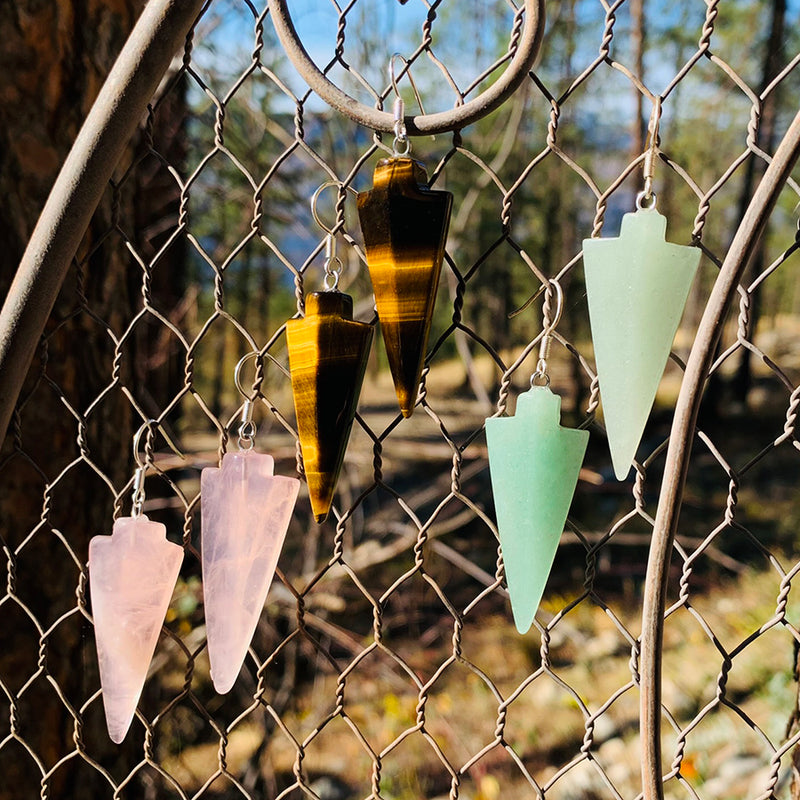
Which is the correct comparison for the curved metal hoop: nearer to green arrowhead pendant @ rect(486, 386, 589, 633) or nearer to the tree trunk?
green arrowhead pendant @ rect(486, 386, 589, 633)

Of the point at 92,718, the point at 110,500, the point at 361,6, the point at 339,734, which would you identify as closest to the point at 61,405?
the point at 110,500

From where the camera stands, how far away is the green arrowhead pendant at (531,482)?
56 centimetres

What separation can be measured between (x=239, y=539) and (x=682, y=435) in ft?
1.15

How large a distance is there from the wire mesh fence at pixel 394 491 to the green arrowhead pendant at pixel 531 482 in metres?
0.04

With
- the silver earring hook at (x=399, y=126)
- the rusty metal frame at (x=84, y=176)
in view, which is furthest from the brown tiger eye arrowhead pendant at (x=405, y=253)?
the rusty metal frame at (x=84, y=176)

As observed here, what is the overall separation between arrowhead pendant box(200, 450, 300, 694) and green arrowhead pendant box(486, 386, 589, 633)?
6.9 inches

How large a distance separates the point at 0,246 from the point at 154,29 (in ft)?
1.19

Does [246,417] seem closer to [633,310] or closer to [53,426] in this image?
[633,310]

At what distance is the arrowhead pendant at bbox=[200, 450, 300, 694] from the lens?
0.63 metres

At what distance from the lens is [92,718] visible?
1.01 metres

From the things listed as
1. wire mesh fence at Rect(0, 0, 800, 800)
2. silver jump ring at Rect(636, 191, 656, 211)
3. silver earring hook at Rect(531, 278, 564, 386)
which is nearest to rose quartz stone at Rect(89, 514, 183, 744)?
wire mesh fence at Rect(0, 0, 800, 800)

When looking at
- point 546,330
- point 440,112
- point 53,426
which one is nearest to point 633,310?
point 546,330

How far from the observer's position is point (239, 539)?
63 cm

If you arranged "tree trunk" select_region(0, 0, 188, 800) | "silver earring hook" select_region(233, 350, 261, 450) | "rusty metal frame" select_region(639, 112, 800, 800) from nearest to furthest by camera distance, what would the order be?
"rusty metal frame" select_region(639, 112, 800, 800)
"silver earring hook" select_region(233, 350, 261, 450)
"tree trunk" select_region(0, 0, 188, 800)
